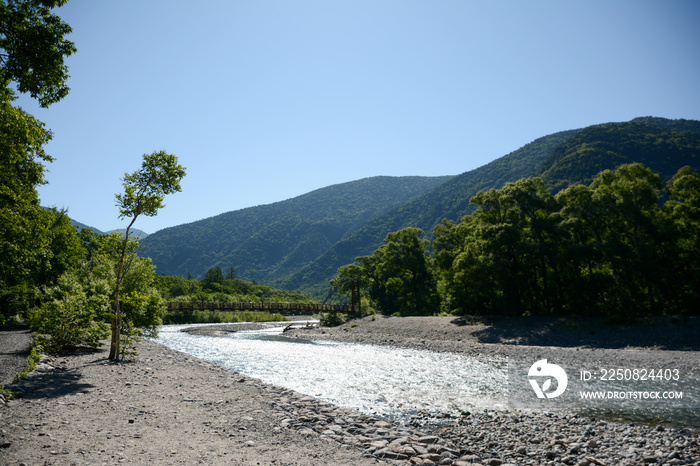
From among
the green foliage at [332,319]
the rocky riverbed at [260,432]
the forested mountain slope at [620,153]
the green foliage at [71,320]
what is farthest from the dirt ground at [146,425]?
the forested mountain slope at [620,153]

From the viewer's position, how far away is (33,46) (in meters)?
8.86

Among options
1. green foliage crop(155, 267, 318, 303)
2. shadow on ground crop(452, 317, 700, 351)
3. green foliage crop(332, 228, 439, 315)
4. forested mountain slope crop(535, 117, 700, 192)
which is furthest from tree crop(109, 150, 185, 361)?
forested mountain slope crop(535, 117, 700, 192)

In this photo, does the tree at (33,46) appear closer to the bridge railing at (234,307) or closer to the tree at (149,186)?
the tree at (149,186)

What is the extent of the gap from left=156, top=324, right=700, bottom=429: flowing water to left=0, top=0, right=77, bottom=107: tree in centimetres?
1215

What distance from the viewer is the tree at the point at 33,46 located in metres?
8.53

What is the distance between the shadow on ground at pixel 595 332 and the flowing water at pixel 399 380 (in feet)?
24.8

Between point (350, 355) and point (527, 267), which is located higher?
point (527, 267)

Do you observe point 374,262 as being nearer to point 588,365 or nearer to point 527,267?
point 527,267

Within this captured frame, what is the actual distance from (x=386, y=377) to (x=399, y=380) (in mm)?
906

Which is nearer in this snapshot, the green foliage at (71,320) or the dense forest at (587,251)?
the green foliage at (71,320)

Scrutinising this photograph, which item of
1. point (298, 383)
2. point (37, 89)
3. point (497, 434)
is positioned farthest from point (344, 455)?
point (37, 89)

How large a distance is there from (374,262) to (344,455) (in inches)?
2096

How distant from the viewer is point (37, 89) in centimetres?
942

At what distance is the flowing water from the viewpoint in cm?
1112
